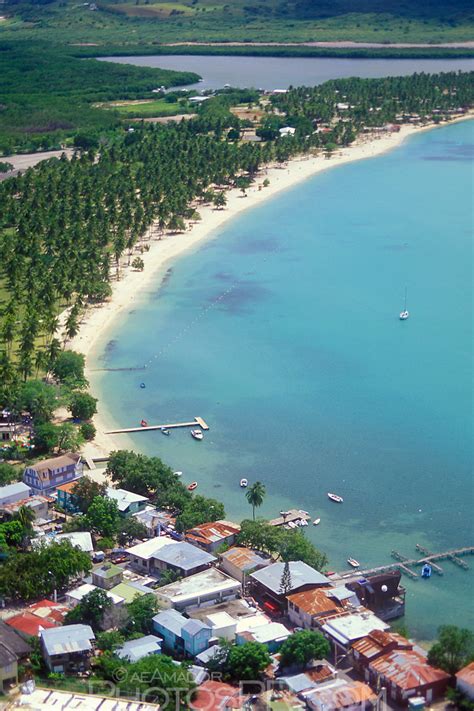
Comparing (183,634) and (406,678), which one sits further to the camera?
(183,634)

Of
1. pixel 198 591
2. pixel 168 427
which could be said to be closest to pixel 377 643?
pixel 198 591

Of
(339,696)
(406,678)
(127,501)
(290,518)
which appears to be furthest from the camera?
(290,518)

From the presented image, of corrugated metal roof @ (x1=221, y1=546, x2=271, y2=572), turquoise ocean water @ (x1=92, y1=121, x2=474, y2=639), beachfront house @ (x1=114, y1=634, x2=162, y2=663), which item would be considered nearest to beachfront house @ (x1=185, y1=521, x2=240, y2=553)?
corrugated metal roof @ (x1=221, y1=546, x2=271, y2=572)

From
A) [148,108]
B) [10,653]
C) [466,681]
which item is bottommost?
[466,681]

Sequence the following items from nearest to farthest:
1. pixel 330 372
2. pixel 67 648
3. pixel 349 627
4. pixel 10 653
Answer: pixel 10 653, pixel 67 648, pixel 349 627, pixel 330 372

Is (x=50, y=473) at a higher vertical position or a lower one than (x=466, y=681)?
higher

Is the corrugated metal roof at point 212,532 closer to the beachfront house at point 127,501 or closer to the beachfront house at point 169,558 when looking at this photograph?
the beachfront house at point 169,558

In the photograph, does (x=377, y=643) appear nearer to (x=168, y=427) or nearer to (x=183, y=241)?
(x=168, y=427)
